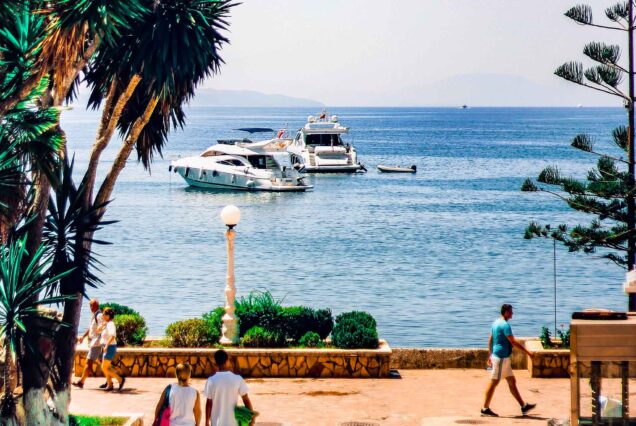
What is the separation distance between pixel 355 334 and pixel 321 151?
7900 centimetres

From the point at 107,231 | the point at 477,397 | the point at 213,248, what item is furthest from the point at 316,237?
the point at 477,397

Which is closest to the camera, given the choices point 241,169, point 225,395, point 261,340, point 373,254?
point 225,395

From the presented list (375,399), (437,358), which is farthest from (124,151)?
(437,358)

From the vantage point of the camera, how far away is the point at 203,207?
7256 cm

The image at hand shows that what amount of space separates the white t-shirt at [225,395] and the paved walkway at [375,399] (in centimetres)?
295

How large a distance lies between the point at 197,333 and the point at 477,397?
4.48 m

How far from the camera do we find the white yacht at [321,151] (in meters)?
94.8

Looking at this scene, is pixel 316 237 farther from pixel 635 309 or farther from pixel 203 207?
pixel 635 309

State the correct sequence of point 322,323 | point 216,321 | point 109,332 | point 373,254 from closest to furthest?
point 109,332 → point 322,323 → point 216,321 → point 373,254

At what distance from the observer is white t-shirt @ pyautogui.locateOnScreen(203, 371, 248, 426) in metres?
11.2

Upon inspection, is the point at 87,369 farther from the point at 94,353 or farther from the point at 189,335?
the point at 189,335

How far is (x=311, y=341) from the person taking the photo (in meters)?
17.7

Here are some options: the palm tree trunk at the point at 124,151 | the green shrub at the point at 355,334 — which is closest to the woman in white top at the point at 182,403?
the palm tree trunk at the point at 124,151

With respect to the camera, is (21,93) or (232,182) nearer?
(21,93)
